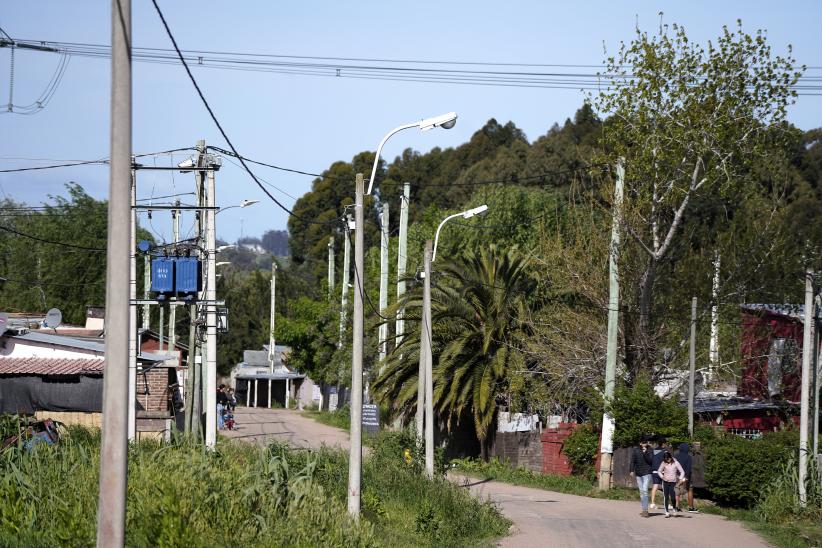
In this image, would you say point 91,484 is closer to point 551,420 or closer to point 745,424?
point 551,420

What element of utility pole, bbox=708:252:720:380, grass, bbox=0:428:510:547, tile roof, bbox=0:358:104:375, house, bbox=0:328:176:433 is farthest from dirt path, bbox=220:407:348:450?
grass, bbox=0:428:510:547

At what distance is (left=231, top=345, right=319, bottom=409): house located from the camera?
235ft

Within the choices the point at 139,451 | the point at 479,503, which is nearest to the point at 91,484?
the point at 139,451

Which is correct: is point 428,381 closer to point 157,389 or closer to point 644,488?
point 644,488

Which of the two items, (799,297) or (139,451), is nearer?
(139,451)

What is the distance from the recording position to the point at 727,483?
25531mm

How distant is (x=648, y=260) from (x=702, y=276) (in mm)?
6745

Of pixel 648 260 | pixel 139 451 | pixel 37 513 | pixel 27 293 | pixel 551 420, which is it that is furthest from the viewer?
pixel 27 293

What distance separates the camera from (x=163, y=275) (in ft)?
76.6

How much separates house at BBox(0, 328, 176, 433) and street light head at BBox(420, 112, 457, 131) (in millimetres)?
14133

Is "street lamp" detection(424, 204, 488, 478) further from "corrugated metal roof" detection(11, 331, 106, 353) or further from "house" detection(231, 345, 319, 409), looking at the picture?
"house" detection(231, 345, 319, 409)

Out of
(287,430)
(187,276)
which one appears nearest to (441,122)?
(187,276)

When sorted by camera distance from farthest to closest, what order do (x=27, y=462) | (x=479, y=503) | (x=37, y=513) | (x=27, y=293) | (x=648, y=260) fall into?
1. (x=27, y=293)
2. (x=648, y=260)
3. (x=479, y=503)
4. (x=27, y=462)
5. (x=37, y=513)

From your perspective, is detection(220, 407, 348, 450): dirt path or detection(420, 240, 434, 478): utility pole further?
detection(220, 407, 348, 450): dirt path
